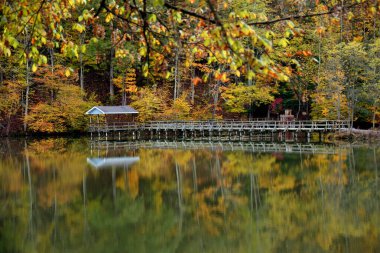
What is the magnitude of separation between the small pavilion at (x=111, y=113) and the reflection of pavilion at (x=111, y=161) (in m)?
13.5

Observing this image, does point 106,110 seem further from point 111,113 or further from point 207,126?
point 207,126

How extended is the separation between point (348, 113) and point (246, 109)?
1061cm

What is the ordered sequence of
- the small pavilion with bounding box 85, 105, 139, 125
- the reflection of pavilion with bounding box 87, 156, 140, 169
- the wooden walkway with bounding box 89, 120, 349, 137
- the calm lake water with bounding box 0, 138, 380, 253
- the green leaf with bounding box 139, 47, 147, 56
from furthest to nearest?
1. the small pavilion with bounding box 85, 105, 139, 125
2. the wooden walkway with bounding box 89, 120, 349, 137
3. the reflection of pavilion with bounding box 87, 156, 140, 169
4. the calm lake water with bounding box 0, 138, 380, 253
5. the green leaf with bounding box 139, 47, 147, 56

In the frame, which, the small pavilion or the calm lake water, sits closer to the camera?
the calm lake water

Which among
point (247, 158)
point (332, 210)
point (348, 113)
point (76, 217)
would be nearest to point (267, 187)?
point (332, 210)

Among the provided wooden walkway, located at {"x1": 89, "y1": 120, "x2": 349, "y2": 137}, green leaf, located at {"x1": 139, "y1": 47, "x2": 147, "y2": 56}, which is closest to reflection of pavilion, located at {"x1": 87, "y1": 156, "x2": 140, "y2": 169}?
wooden walkway, located at {"x1": 89, "y1": 120, "x2": 349, "y2": 137}

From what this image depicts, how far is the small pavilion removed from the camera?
37.2 meters

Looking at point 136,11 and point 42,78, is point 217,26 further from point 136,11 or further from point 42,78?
point 42,78

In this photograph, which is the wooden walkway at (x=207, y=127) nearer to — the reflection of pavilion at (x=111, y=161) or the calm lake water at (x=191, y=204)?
the calm lake water at (x=191, y=204)

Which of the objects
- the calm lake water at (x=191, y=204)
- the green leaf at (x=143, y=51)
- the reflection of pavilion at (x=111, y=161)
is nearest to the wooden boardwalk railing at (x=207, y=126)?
the calm lake water at (x=191, y=204)

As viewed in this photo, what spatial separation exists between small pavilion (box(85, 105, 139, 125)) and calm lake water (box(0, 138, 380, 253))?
14.2 m

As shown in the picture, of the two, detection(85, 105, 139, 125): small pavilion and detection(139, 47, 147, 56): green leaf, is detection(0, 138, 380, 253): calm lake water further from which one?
detection(85, 105, 139, 125): small pavilion

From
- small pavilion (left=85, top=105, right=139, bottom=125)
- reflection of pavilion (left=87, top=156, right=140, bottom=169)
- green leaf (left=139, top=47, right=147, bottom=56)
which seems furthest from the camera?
small pavilion (left=85, top=105, right=139, bottom=125)

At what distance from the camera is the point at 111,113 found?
3738 cm
